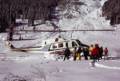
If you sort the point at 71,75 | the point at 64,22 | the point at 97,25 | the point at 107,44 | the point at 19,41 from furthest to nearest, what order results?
the point at 64,22
the point at 97,25
the point at 19,41
the point at 107,44
the point at 71,75

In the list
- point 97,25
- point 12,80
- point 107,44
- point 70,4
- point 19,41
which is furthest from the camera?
point 70,4

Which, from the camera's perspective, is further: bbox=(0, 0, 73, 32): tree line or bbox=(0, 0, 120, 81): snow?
bbox=(0, 0, 73, 32): tree line

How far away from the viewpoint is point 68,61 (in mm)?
31562

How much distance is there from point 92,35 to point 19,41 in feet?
41.8

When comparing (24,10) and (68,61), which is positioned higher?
(24,10)

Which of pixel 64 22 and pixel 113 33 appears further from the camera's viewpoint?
pixel 64 22

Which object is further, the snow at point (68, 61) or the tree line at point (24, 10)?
the tree line at point (24, 10)

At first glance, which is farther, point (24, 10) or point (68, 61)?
point (24, 10)

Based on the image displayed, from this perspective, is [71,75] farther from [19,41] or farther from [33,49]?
[19,41]

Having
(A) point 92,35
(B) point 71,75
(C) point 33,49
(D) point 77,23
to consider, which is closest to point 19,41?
(A) point 92,35

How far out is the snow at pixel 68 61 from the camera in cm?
2087

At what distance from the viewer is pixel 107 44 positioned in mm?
65375

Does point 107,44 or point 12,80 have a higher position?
point 12,80

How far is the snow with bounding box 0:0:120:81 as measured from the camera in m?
20.9
